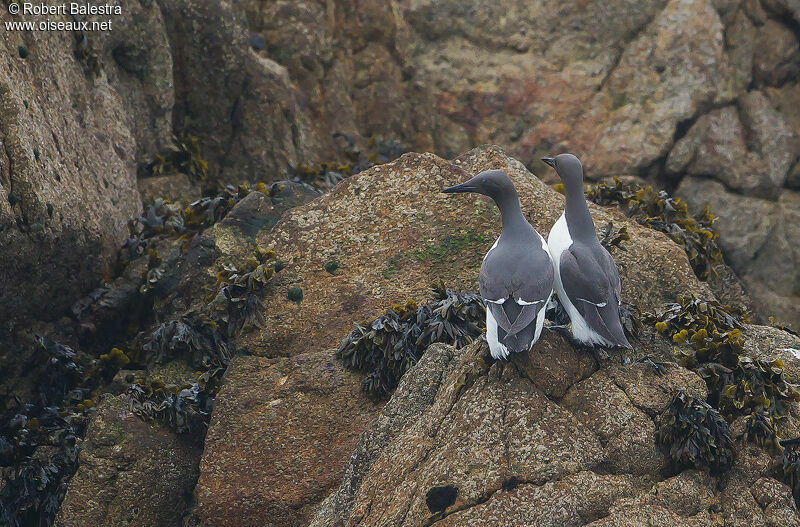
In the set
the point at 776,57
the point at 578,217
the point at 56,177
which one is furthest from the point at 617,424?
the point at 776,57

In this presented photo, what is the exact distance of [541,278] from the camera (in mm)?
7422

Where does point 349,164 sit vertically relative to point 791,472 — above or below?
above

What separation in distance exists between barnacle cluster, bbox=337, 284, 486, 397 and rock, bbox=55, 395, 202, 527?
185cm

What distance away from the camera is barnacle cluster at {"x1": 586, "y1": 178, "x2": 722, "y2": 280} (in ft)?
37.3

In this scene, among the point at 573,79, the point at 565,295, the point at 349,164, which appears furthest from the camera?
the point at 573,79

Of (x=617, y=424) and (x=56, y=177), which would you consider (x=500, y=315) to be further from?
(x=56, y=177)

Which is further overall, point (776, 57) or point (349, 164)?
point (776, 57)

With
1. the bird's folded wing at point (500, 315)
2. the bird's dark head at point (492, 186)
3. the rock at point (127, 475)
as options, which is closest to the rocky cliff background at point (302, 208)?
the rock at point (127, 475)

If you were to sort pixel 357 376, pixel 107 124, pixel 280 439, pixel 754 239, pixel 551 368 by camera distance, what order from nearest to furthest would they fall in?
pixel 551 368, pixel 280 439, pixel 357 376, pixel 107 124, pixel 754 239

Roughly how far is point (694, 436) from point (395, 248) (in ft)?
13.6

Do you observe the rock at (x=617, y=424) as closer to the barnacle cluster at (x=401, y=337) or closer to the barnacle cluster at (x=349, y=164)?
the barnacle cluster at (x=401, y=337)

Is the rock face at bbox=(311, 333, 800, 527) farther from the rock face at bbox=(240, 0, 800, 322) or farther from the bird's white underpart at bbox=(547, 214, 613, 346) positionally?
the rock face at bbox=(240, 0, 800, 322)

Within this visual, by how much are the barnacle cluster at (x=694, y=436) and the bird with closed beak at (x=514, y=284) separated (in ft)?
3.89

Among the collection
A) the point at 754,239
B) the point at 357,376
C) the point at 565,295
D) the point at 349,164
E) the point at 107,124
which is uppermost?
the point at 107,124
